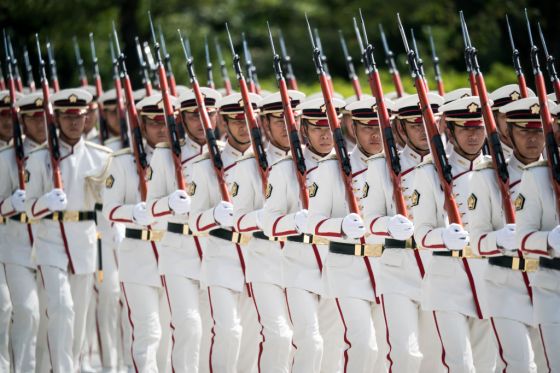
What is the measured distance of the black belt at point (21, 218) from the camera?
11.1m

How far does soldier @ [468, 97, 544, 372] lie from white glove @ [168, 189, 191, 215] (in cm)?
250

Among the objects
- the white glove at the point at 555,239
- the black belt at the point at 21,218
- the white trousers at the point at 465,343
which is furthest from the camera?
the black belt at the point at 21,218

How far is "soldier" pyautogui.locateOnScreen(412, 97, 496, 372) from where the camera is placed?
328 inches

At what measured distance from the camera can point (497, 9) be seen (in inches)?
675

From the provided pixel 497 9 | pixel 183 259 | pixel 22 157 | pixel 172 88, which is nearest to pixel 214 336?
pixel 183 259

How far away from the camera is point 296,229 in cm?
932

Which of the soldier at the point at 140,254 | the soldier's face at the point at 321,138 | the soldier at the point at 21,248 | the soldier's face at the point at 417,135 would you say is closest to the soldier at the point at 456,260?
the soldier's face at the point at 417,135

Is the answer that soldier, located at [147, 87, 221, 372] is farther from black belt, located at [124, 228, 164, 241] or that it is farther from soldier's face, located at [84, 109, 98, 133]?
soldier's face, located at [84, 109, 98, 133]

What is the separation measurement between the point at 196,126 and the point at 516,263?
364cm

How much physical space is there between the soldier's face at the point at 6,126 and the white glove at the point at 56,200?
4.95ft

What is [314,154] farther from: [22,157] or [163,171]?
[22,157]

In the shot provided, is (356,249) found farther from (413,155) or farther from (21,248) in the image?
(21,248)

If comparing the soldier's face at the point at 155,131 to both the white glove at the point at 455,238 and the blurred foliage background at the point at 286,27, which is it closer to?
the white glove at the point at 455,238

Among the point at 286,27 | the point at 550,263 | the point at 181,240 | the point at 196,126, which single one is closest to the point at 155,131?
the point at 196,126
